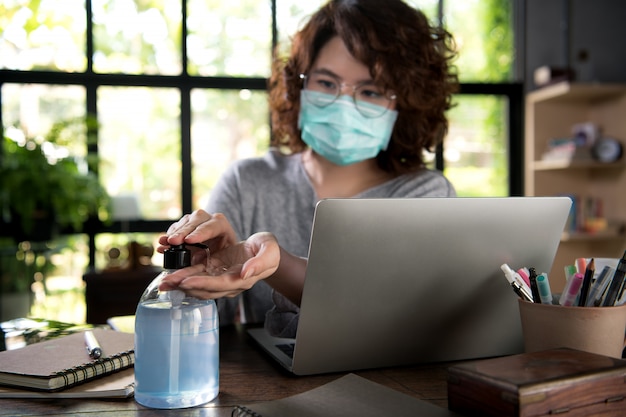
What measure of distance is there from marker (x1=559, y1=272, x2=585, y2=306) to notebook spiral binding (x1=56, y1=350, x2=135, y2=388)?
592 mm

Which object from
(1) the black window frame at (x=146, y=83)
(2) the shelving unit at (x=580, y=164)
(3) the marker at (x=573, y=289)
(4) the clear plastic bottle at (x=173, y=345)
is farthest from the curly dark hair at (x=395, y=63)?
(2) the shelving unit at (x=580, y=164)

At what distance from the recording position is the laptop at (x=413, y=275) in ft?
2.70

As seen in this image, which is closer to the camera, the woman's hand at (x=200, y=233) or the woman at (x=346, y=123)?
the woman's hand at (x=200, y=233)

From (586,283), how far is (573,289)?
0.07ft

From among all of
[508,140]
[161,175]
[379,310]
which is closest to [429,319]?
[379,310]

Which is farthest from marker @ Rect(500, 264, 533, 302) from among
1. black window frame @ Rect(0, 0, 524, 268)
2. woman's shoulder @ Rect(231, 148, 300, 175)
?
black window frame @ Rect(0, 0, 524, 268)

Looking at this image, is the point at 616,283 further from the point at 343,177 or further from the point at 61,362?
the point at 343,177

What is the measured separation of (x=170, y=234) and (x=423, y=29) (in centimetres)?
92

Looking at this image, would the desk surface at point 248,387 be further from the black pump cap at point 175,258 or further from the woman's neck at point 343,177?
the woman's neck at point 343,177

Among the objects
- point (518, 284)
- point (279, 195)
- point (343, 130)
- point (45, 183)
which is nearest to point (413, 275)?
point (518, 284)

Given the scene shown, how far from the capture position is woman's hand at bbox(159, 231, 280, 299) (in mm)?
740

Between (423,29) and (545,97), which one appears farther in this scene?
(545,97)

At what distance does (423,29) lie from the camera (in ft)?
4.98

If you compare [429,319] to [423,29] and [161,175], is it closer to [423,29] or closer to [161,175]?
[423,29]
